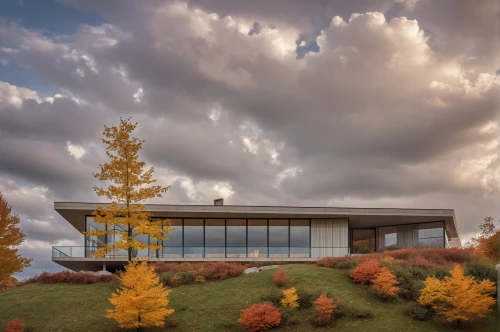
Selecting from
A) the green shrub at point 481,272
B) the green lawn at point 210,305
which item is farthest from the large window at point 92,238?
the green shrub at point 481,272

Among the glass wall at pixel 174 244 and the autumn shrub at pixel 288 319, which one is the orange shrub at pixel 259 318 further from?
the glass wall at pixel 174 244

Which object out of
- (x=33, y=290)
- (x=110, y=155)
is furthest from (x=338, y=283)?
(x=33, y=290)

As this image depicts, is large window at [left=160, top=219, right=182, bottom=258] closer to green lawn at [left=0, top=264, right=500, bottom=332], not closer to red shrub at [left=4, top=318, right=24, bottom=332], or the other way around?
green lawn at [left=0, top=264, right=500, bottom=332]

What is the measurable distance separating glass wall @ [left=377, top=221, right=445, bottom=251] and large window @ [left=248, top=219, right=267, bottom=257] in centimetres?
1109

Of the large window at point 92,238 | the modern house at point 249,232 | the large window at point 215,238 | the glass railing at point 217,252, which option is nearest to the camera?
the glass railing at point 217,252

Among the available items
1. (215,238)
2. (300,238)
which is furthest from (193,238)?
(300,238)

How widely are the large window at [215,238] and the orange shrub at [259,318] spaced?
56.4 feet

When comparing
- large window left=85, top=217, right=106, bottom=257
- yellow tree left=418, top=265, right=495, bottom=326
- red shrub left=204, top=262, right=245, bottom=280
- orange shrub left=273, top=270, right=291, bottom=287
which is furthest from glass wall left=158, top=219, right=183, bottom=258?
yellow tree left=418, top=265, right=495, bottom=326

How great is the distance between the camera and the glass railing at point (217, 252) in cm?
3762

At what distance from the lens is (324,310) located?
867 inches

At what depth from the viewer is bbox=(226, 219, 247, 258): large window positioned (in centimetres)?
3941

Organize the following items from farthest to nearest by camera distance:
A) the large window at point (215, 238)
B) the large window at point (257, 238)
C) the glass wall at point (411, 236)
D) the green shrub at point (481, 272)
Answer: the glass wall at point (411, 236), the large window at point (257, 238), the large window at point (215, 238), the green shrub at point (481, 272)

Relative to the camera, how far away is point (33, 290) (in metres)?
30.0

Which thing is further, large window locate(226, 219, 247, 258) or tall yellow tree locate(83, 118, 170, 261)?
large window locate(226, 219, 247, 258)
